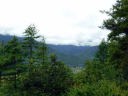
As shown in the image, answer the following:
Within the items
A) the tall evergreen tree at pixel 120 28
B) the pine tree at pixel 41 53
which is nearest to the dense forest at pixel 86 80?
the tall evergreen tree at pixel 120 28

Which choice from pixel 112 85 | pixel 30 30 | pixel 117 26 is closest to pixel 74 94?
pixel 112 85

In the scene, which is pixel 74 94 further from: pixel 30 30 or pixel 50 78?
pixel 30 30

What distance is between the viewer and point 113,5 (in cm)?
4444

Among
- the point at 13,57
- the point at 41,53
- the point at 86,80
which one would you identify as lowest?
the point at 86,80

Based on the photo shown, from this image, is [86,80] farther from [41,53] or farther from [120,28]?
[41,53]

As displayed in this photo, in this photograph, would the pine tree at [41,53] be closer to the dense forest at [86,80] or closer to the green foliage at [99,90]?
the dense forest at [86,80]

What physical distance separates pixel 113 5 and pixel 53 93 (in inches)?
452

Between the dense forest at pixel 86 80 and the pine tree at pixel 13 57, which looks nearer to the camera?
the dense forest at pixel 86 80

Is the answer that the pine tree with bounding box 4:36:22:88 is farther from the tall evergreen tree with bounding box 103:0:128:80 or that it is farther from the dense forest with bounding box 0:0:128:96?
the tall evergreen tree with bounding box 103:0:128:80

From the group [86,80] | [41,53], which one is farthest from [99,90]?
[41,53]

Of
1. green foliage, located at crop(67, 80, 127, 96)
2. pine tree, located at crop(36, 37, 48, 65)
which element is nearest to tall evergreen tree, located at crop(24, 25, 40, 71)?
pine tree, located at crop(36, 37, 48, 65)

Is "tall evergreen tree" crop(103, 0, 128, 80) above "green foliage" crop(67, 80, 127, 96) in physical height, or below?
above

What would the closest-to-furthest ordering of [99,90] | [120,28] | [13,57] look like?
1. [99,90]
2. [120,28]
3. [13,57]

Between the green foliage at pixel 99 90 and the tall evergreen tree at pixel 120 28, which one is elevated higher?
the tall evergreen tree at pixel 120 28
